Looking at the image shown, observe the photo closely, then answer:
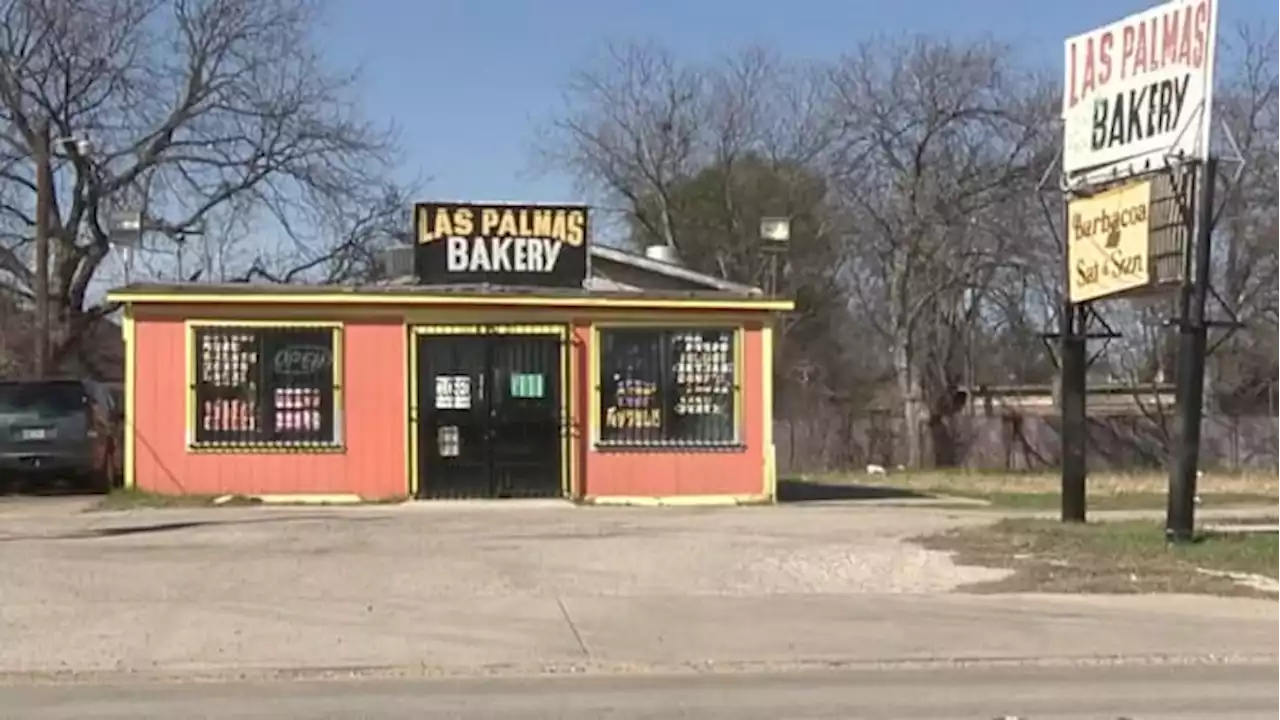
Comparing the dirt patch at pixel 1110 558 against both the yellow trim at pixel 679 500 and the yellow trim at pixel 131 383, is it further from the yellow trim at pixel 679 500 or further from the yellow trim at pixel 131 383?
the yellow trim at pixel 131 383

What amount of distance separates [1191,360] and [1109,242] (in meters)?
1.89

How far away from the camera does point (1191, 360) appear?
18.2 meters

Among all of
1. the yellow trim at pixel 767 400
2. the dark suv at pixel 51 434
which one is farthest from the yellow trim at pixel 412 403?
the dark suv at pixel 51 434

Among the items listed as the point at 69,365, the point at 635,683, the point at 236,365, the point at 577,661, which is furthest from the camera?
the point at 69,365

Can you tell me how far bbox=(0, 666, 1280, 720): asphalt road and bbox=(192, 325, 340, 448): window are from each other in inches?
504

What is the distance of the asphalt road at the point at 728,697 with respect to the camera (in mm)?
9812

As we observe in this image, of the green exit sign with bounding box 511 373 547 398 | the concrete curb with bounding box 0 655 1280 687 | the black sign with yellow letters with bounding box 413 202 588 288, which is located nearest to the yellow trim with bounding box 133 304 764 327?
the black sign with yellow letters with bounding box 413 202 588 288

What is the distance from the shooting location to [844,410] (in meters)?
50.4

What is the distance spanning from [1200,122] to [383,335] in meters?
10.5

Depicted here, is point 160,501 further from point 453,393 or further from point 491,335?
point 491,335

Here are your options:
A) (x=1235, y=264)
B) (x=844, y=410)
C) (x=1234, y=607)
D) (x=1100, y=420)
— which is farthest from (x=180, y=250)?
(x=1234, y=607)

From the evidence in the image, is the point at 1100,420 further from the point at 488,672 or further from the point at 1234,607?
the point at 488,672

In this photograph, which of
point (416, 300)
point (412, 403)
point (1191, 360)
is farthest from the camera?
point (412, 403)

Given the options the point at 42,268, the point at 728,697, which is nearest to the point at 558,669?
the point at 728,697
